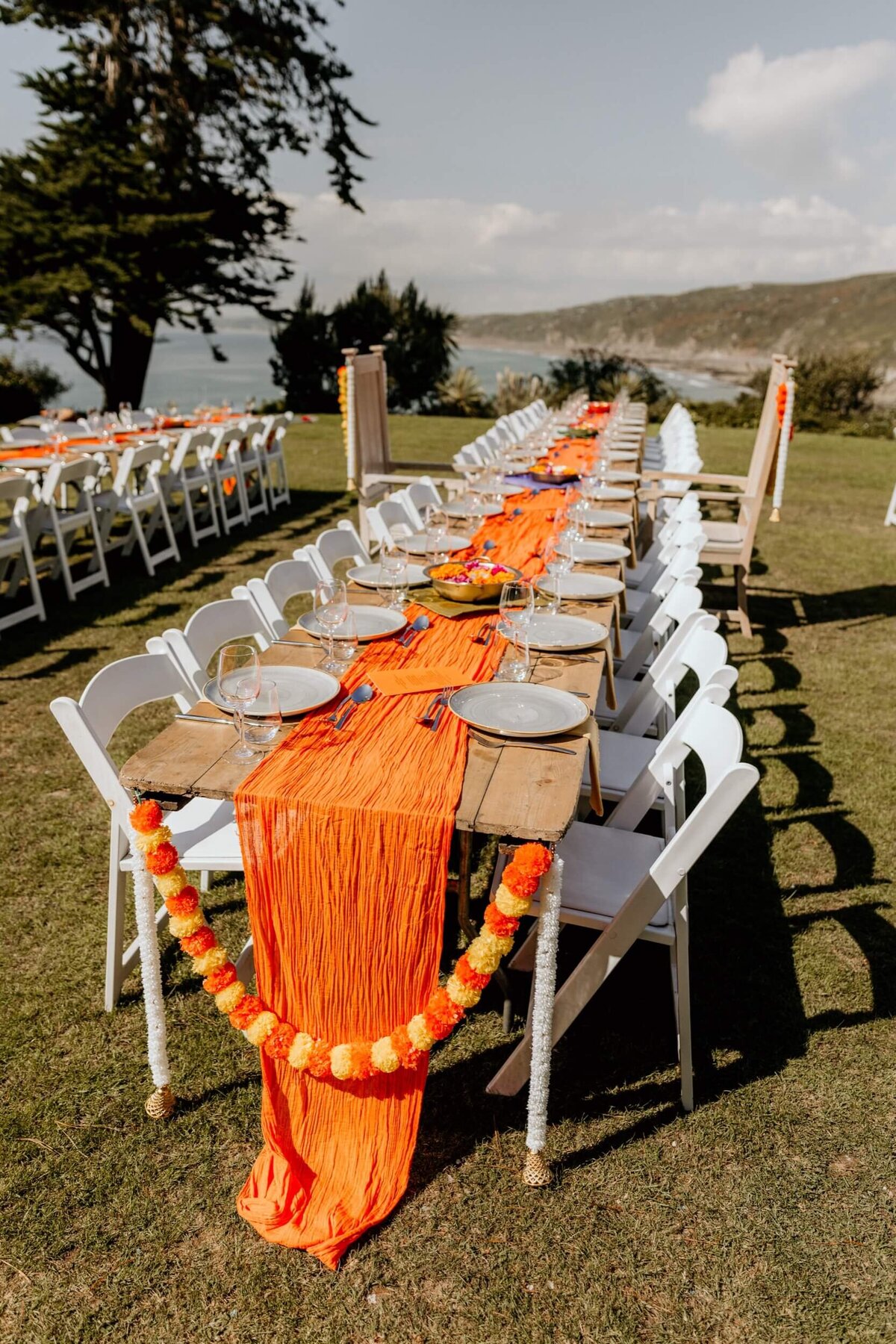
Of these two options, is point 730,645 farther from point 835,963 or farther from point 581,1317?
point 581,1317

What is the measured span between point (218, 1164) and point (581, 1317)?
2.90 ft

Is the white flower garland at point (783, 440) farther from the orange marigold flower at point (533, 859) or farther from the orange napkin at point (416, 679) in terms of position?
the orange marigold flower at point (533, 859)

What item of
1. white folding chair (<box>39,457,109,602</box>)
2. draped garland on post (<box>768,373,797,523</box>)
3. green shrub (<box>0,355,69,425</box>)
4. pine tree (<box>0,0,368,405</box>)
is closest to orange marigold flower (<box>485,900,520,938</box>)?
draped garland on post (<box>768,373,797,523</box>)

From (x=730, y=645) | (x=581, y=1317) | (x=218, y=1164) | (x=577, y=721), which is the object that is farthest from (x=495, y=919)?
(x=730, y=645)

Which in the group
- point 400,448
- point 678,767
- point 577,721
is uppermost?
point 577,721

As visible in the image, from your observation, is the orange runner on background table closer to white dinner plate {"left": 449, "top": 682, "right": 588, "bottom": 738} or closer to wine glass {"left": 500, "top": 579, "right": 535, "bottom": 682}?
white dinner plate {"left": 449, "top": 682, "right": 588, "bottom": 738}

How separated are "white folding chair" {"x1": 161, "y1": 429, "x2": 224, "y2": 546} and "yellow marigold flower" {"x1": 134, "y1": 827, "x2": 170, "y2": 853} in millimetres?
6125

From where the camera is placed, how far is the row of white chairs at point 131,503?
19.2 feet

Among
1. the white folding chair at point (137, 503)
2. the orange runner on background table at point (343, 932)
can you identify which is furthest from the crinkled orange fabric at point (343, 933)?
the white folding chair at point (137, 503)

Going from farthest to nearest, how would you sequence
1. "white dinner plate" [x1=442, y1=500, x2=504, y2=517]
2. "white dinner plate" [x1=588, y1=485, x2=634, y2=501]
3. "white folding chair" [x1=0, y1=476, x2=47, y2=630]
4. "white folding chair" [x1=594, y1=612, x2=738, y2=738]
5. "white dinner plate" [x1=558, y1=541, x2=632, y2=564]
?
"white folding chair" [x1=0, y1=476, x2=47, y2=630]
"white dinner plate" [x1=588, y1=485, x2=634, y2=501]
"white dinner plate" [x1=442, y1=500, x2=504, y2=517]
"white dinner plate" [x1=558, y1=541, x2=632, y2=564]
"white folding chair" [x1=594, y1=612, x2=738, y2=738]

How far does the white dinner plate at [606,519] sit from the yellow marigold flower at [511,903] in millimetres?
2792

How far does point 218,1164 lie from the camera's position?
6.77ft

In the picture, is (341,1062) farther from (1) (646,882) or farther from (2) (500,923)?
(1) (646,882)

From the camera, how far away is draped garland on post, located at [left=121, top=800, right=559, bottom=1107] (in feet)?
6.25
